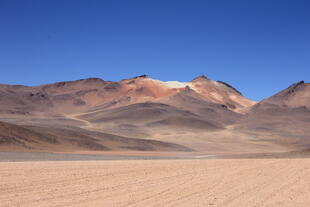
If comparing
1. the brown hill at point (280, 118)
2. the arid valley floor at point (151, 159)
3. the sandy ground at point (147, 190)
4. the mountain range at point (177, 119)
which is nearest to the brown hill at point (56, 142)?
the arid valley floor at point (151, 159)

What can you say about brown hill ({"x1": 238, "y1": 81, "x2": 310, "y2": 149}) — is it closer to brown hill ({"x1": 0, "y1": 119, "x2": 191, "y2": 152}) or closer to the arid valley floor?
the arid valley floor

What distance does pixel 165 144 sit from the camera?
8262cm

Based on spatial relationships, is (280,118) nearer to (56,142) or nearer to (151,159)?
(56,142)

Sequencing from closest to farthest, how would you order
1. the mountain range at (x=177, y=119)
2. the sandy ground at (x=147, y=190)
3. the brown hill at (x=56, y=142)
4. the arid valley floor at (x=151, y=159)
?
1. the sandy ground at (x=147, y=190)
2. the arid valley floor at (x=151, y=159)
3. the brown hill at (x=56, y=142)
4. the mountain range at (x=177, y=119)

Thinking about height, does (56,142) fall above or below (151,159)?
above

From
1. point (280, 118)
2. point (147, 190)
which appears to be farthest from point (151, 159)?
point (280, 118)

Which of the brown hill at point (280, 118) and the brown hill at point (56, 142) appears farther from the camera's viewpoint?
the brown hill at point (280, 118)

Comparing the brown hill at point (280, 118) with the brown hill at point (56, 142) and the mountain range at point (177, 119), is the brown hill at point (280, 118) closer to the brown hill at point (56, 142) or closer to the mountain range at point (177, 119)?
the mountain range at point (177, 119)

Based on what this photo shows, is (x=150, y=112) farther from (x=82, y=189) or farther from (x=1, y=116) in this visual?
(x=82, y=189)

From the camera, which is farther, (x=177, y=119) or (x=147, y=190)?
(x=177, y=119)

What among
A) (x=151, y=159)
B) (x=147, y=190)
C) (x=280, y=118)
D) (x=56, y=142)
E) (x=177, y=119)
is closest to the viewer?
(x=147, y=190)

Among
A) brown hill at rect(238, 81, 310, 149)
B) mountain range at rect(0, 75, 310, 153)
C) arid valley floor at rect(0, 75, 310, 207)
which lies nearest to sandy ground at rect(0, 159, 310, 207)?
arid valley floor at rect(0, 75, 310, 207)

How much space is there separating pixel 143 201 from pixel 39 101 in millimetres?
189566

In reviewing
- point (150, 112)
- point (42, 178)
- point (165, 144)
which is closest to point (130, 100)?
point (150, 112)
